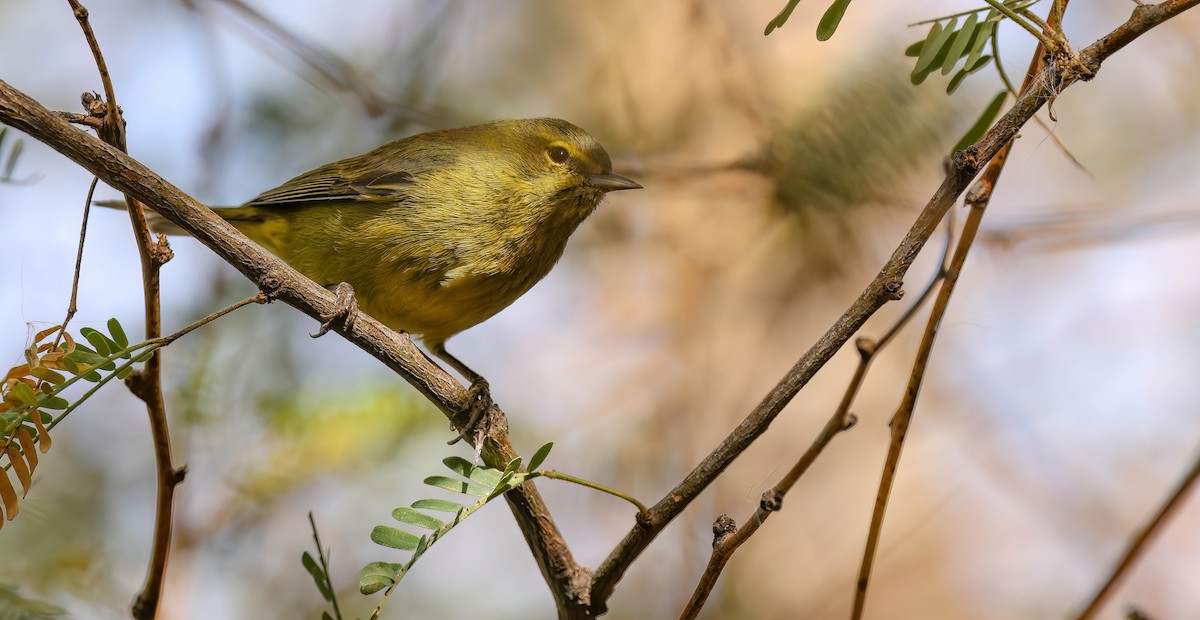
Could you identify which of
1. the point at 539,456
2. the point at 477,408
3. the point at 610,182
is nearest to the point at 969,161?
the point at 539,456

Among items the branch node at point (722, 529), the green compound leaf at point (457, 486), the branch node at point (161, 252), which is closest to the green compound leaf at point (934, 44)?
the branch node at point (722, 529)

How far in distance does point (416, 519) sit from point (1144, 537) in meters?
1.26

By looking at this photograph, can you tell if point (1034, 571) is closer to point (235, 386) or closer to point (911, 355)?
point (911, 355)

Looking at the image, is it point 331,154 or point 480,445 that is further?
point 331,154

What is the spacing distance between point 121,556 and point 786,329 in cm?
372

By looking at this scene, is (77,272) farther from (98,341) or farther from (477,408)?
(477,408)

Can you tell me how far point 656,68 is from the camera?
640 centimetres

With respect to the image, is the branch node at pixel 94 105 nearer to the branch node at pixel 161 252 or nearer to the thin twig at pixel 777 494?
the branch node at pixel 161 252

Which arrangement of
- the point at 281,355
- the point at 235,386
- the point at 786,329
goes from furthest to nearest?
the point at 786,329, the point at 281,355, the point at 235,386

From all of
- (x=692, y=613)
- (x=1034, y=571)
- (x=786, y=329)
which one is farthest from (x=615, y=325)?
(x=692, y=613)

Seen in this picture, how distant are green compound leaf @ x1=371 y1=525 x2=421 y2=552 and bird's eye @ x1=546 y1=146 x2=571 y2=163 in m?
2.36

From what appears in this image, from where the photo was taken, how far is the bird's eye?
3992 millimetres

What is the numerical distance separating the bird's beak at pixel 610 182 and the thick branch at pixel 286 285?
128 cm

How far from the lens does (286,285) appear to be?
2.28 meters
